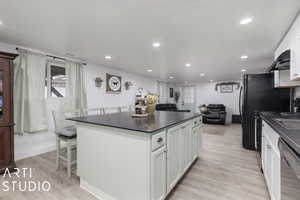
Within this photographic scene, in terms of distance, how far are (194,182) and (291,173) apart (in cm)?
143

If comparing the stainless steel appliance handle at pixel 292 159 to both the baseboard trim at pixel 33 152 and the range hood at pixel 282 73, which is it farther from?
the baseboard trim at pixel 33 152

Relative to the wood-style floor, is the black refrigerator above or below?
above

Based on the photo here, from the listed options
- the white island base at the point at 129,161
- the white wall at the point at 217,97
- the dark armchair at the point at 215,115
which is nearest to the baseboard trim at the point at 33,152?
the white island base at the point at 129,161

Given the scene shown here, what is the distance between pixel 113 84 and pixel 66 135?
2.85 meters

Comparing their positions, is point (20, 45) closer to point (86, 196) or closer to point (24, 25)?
point (24, 25)

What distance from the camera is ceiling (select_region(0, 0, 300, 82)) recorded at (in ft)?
5.16

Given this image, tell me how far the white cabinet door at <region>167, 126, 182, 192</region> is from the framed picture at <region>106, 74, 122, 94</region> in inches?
132

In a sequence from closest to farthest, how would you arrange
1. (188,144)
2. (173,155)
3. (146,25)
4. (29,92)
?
1. (173,155)
2. (146,25)
3. (188,144)
4. (29,92)

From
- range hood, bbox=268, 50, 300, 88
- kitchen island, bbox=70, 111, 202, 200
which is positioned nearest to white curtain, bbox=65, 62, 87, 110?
kitchen island, bbox=70, 111, 202, 200

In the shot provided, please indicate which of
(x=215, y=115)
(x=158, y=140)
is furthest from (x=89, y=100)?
(x=215, y=115)

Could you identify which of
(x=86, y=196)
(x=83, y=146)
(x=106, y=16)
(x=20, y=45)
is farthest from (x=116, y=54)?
(x=86, y=196)

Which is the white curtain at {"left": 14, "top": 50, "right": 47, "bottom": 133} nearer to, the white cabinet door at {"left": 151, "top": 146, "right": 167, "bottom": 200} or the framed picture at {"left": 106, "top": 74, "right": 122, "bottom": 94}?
the framed picture at {"left": 106, "top": 74, "right": 122, "bottom": 94}

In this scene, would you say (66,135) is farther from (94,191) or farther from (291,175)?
(291,175)

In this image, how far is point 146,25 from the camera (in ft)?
6.57
